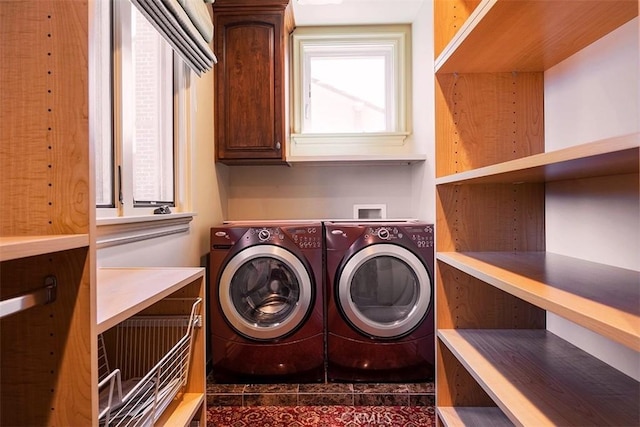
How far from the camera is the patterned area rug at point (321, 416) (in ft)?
5.94

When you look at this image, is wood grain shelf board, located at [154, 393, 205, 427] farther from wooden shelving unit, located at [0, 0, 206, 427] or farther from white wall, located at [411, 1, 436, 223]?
white wall, located at [411, 1, 436, 223]

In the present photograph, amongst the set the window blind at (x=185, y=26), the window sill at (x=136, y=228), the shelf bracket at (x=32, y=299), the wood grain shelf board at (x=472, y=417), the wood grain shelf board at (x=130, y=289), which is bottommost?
the wood grain shelf board at (x=472, y=417)

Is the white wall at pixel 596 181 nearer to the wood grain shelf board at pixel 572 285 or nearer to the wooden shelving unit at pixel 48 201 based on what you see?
the wood grain shelf board at pixel 572 285

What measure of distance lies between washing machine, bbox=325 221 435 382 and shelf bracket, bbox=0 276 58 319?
1573mm

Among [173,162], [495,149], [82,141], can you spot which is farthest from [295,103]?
[82,141]

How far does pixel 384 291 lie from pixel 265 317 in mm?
729

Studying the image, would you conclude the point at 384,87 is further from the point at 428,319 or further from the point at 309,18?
the point at 428,319

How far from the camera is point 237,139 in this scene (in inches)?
93.4

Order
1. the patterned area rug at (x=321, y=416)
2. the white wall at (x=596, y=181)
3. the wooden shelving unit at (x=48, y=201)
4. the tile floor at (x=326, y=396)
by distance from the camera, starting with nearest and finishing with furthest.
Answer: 1. the wooden shelving unit at (x=48, y=201)
2. the white wall at (x=596, y=181)
3. the patterned area rug at (x=321, y=416)
4. the tile floor at (x=326, y=396)

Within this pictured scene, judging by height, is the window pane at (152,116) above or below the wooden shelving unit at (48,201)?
above

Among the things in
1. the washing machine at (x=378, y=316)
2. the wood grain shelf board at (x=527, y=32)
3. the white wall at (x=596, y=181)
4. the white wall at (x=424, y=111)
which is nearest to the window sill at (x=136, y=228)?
the washing machine at (x=378, y=316)

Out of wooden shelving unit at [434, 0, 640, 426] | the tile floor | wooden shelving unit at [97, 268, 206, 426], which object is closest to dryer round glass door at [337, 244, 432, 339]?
the tile floor

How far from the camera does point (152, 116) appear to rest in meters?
1.75

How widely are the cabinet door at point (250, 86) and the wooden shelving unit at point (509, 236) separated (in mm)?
1212
